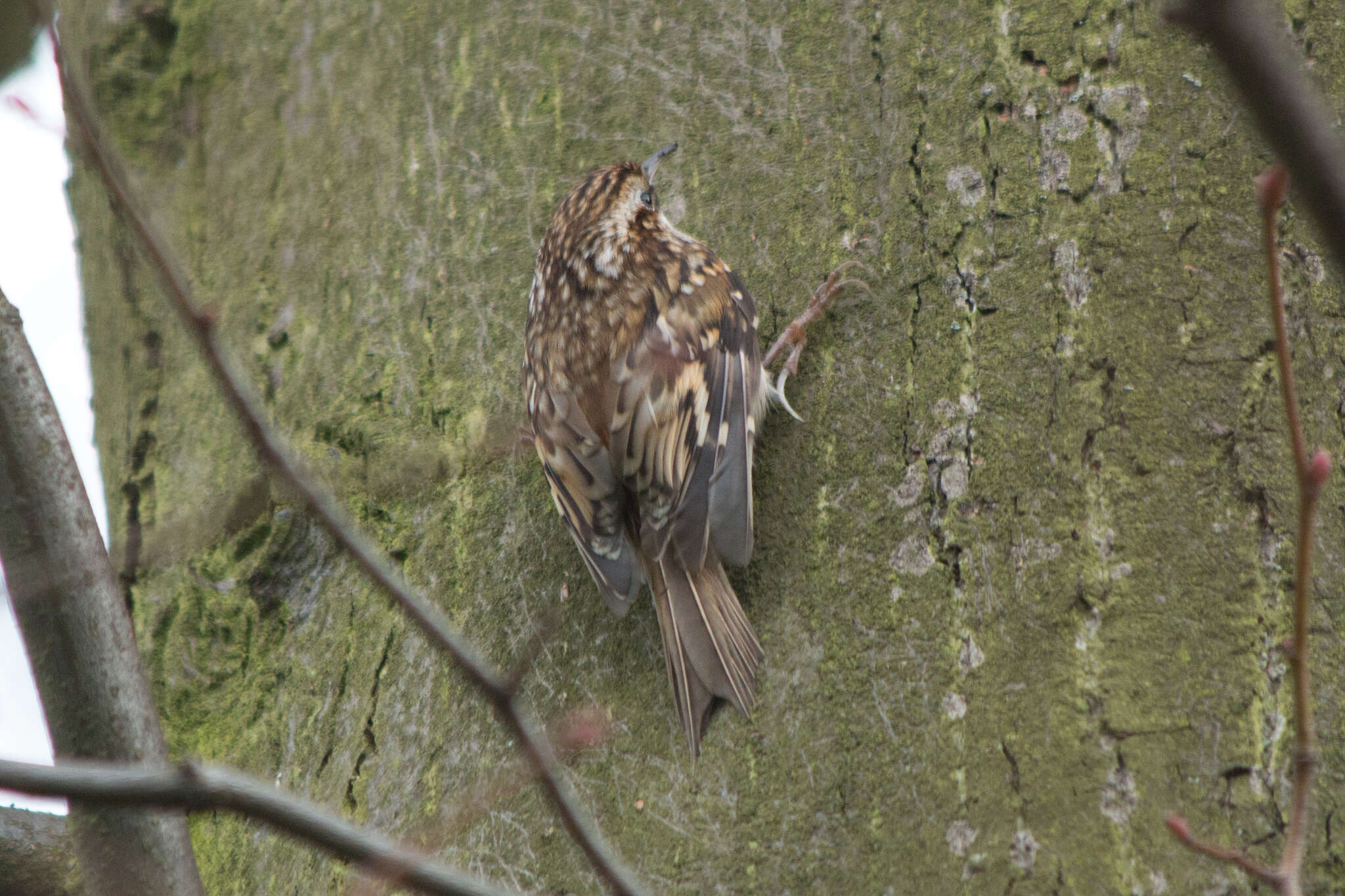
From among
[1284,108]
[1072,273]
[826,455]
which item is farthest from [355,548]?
[1072,273]

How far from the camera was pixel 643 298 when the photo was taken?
7.80ft

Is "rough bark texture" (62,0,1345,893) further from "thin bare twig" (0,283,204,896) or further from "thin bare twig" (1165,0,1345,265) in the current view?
"thin bare twig" (1165,0,1345,265)

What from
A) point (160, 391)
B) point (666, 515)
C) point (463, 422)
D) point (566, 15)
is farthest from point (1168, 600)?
point (160, 391)

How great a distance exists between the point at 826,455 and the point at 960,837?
0.62 meters

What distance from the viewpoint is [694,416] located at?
2168 mm

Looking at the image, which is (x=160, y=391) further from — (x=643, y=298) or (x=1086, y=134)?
(x=1086, y=134)

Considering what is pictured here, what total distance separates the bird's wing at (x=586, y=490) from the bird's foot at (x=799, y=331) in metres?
0.33

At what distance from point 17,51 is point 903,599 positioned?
10.8 ft

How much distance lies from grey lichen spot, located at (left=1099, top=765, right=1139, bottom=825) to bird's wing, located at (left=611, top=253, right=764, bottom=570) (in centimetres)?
63

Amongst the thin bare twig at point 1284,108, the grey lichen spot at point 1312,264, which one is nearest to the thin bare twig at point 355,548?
the thin bare twig at point 1284,108

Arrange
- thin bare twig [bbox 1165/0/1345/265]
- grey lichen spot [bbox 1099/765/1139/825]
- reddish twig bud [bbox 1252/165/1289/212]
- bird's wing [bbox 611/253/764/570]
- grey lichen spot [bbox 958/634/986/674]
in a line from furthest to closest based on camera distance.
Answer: bird's wing [bbox 611/253/764/570], grey lichen spot [bbox 958/634/986/674], grey lichen spot [bbox 1099/765/1139/825], reddish twig bud [bbox 1252/165/1289/212], thin bare twig [bbox 1165/0/1345/265]

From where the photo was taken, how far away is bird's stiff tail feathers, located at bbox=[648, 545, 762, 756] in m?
1.74

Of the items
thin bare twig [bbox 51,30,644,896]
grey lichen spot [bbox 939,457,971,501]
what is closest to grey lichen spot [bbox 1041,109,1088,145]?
grey lichen spot [bbox 939,457,971,501]

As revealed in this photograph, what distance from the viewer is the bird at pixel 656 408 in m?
1.86
